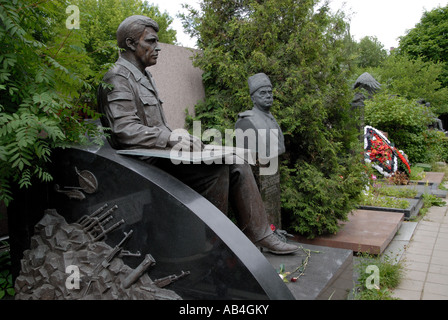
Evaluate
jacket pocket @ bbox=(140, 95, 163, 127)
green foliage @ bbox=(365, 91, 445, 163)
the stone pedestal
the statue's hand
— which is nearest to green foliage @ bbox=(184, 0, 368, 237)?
the stone pedestal

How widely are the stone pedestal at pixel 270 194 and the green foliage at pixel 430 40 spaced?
23599 millimetres

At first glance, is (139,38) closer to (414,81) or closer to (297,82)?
(297,82)

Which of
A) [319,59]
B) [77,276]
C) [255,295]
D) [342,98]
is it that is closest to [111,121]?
[77,276]

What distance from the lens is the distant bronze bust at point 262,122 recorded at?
4531 millimetres

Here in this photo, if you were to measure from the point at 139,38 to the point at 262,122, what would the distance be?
1.94 metres

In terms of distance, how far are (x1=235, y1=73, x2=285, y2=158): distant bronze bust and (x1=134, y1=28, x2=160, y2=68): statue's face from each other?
1700 millimetres

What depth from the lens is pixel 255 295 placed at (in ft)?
7.58

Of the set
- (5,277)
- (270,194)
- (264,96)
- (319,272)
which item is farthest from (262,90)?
(5,277)

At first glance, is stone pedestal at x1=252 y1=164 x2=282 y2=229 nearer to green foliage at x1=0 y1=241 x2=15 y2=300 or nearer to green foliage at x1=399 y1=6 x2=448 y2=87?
green foliage at x1=0 y1=241 x2=15 y2=300

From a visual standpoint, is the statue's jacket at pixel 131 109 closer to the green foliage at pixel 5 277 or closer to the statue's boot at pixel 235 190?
the statue's boot at pixel 235 190

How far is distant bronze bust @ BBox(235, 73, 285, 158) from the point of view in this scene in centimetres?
453

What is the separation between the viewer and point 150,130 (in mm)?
2824

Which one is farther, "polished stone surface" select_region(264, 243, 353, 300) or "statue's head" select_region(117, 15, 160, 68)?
"statue's head" select_region(117, 15, 160, 68)
